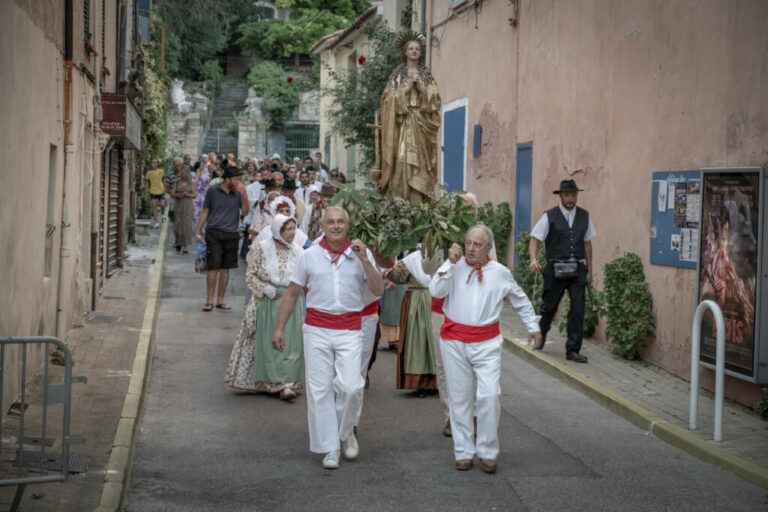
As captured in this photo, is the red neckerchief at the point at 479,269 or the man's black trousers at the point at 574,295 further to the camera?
the man's black trousers at the point at 574,295

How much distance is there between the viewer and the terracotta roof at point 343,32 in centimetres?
2738

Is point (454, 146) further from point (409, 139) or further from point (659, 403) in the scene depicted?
point (659, 403)

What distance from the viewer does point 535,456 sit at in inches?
283

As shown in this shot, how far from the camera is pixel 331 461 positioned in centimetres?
681

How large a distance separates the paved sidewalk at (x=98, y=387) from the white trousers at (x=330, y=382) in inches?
56.5

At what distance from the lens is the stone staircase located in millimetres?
49281

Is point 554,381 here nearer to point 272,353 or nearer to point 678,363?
point 678,363

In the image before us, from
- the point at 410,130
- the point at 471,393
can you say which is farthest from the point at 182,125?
the point at 471,393

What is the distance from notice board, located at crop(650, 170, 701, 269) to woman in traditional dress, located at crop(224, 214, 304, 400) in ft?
12.5

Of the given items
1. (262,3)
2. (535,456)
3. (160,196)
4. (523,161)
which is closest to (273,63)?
(262,3)

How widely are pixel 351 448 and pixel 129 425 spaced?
176cm

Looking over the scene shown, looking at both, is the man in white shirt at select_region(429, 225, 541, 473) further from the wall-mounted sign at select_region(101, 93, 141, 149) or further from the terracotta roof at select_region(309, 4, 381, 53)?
the terracotta roof at select_region(309, 4, 381, 53)

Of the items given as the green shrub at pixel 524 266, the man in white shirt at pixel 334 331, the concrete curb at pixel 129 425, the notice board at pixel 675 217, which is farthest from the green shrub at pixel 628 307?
the concrete curb at pixel 129 425

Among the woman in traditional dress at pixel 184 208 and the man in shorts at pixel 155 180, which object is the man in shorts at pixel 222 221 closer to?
the woman in traditional dress at pixel 184 208
